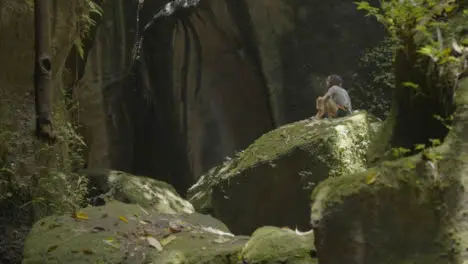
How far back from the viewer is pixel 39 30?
5102mm

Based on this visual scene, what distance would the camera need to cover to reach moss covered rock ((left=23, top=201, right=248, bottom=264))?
3.60 m

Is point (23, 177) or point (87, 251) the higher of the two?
point (23, 177)

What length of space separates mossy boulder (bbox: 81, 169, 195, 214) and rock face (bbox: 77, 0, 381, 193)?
651 centimetres

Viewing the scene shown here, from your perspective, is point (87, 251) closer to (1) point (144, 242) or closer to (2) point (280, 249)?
(1) point (144, 242)

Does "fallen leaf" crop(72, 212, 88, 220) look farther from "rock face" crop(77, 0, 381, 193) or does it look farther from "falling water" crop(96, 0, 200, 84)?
"falling water" crop(96, 0, 200, 84)

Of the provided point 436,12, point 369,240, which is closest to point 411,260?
point 369,240

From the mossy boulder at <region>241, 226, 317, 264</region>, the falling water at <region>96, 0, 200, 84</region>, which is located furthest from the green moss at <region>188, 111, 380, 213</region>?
the falling water at <region>96, 0, 200, 84</region>

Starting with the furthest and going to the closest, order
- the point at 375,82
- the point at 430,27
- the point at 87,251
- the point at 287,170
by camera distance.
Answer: the point at 375,82, the point at 287,170, the point at 87,251, the point at 430,27

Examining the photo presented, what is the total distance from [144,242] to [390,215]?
200 centimetres

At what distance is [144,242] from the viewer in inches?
153

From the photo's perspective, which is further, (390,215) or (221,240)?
(221,240)

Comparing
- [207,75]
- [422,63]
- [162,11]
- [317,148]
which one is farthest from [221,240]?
[162,11]

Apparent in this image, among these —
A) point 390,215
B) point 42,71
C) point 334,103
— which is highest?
point 42,71

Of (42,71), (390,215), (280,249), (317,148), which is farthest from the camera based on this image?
(317,148)
